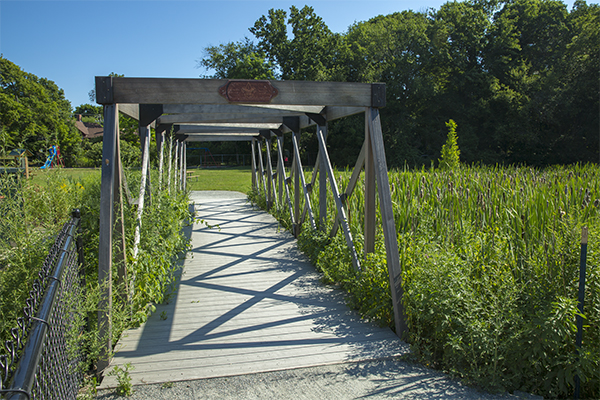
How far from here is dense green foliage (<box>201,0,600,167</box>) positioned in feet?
105

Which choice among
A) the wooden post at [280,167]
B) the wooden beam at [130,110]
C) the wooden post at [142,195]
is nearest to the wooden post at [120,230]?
the wooden post at [142,195]

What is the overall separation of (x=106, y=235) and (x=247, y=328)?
1512mm

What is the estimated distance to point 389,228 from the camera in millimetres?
3816

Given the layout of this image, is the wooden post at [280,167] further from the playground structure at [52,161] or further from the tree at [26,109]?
the tree at [26,109]

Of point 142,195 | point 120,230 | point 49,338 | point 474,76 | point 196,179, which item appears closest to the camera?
point 49,338

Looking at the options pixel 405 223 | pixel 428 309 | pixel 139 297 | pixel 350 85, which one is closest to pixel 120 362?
pixel 139 297

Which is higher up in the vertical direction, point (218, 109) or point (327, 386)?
point (218, 109)

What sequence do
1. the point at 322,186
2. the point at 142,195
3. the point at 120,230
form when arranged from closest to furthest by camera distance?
1. the point at 120,230
2. the point at 142,195
3. the point at 322,186

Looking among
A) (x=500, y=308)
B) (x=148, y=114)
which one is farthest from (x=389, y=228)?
(x=148, y=114)

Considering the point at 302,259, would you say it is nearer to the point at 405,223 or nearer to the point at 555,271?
the point at 405,223

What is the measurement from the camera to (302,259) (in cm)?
624

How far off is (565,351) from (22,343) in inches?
129

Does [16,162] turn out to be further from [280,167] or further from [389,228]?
[280,167]

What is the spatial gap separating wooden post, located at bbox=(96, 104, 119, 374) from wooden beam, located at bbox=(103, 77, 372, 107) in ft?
0.71
